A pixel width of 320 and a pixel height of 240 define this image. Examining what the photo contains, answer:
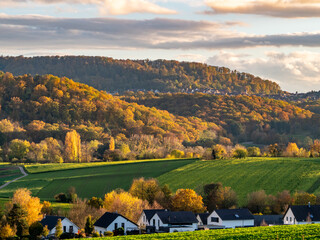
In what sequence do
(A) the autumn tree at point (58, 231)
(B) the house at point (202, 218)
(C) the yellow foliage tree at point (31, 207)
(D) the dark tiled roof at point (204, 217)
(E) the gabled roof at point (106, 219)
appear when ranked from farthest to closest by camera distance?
1. (D) the dark tiled roof at point (204, 217)
2. (B) the house at point (202, 218)
3. (E) the gabled roof at point (106, 219)
4. (C) the yellow foliage tree at point (31, 207)
5. (A) the autumn tree at point (58, 231)

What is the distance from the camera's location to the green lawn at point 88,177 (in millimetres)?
96312

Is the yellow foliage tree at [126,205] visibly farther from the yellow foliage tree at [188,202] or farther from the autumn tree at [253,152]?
the autumn tree at [253,152]

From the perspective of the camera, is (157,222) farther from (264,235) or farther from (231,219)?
(264,235)

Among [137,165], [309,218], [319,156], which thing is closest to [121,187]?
[137,165]

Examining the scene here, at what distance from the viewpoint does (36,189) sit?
3866 inches

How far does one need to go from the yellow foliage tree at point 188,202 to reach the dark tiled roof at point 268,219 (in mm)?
9112

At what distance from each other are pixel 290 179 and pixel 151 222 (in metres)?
30.8

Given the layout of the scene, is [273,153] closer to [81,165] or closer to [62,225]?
[81,165]

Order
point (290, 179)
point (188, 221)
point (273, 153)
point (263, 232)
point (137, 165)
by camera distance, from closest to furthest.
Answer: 1. point (263, 232)
2. point (188, 221)
3. point (290, 179)
4. point (137, 165)
5. point (273, 153)

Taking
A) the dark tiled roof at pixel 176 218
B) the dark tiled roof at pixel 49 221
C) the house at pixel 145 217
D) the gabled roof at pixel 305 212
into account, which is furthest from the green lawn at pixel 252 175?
the dark tiled roof at pixel 49 221

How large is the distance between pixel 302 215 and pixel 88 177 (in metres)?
47.3

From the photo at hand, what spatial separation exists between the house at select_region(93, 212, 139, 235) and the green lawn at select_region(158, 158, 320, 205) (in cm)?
2078

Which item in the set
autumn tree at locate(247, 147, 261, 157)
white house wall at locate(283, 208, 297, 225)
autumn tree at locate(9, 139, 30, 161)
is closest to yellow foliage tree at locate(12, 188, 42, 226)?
white house wall at locate(283, 208, 297, 225)

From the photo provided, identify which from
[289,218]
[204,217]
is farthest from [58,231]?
[289,218]
